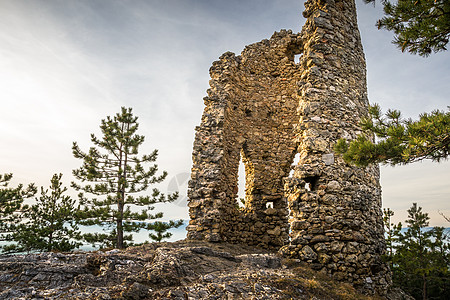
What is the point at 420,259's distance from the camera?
31.8 ft

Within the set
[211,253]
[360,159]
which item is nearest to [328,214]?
[360,159]

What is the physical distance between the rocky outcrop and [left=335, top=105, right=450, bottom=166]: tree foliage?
8.16ft

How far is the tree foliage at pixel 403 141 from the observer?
4484mm

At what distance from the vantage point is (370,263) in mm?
6832

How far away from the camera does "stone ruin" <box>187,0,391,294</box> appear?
6953 mm

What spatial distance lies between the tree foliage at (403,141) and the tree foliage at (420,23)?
154 cm

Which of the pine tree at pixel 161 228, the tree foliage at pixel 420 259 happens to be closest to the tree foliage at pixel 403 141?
the tree foliage at pixel 420 259

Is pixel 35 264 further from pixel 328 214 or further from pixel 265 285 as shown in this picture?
pixel 328 214

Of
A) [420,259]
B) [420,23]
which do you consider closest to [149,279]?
[420,23]

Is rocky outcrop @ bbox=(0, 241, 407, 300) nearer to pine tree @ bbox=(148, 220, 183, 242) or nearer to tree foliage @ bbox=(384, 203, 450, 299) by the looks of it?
tree foliage @ bbox=(384, 203, 450, 299)

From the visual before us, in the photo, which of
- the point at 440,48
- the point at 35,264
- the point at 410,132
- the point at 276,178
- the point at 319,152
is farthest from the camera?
the point at 276,178

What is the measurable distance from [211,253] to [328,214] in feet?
9.56

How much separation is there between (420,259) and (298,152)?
19.4ft

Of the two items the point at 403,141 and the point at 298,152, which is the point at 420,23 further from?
the point at 298,152
